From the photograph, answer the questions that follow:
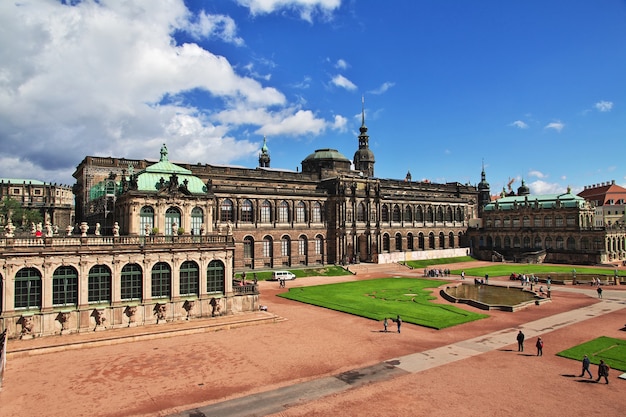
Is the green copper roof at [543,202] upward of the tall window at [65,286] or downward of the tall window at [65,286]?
upward

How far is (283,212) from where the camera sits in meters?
76.2

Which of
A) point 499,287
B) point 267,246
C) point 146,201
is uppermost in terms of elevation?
point 146,201

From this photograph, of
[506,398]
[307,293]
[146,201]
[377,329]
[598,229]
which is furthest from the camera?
[598,229]

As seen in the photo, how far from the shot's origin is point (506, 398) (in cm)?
2259

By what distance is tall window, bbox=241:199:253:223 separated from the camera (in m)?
71.4

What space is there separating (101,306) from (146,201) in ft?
52.6

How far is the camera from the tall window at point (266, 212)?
73625 millimetres

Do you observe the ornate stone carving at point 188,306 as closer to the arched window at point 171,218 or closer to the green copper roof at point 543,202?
the arched window at point 171,218

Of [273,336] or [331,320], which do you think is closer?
[273,336]

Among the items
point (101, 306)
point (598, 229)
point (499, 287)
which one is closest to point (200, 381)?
point (101, 306)

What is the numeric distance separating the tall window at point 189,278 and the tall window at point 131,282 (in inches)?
140

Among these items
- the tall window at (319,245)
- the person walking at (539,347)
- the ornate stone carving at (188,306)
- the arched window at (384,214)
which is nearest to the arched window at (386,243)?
the arched window at (384,214)

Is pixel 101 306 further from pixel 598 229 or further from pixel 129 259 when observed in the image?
pixel 598 229

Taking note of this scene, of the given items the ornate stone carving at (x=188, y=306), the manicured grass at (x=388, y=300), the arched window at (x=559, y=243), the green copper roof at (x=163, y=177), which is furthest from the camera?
the arched window at (x=559, y=243)
